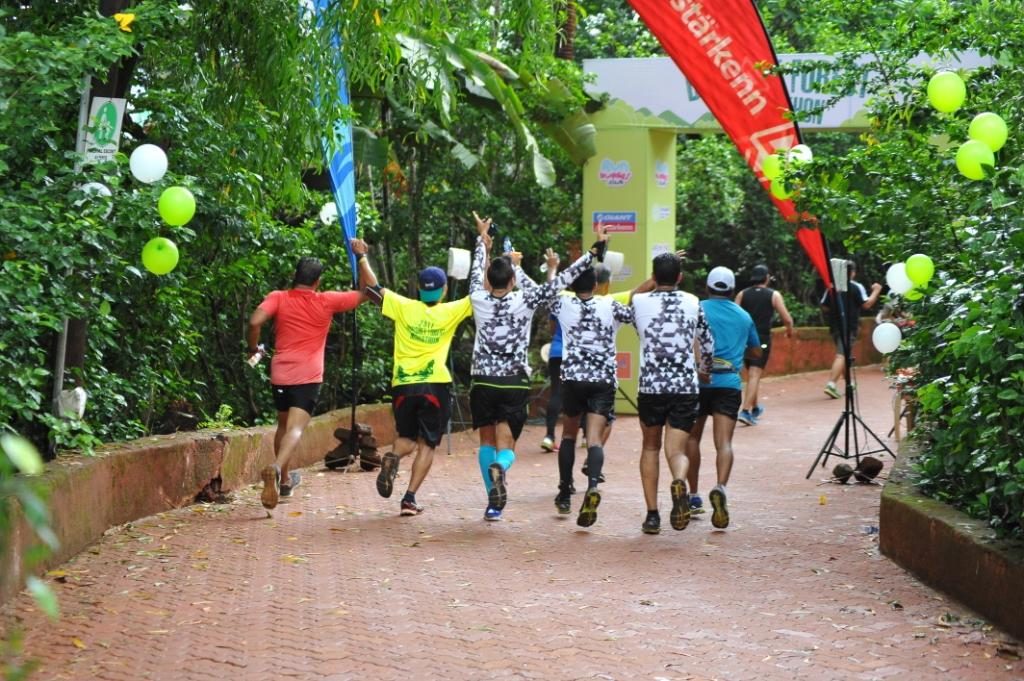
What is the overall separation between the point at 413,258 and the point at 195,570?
33.5 ft

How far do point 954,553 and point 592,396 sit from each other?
3.40 metres

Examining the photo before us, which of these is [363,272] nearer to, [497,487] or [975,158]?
[497,487]

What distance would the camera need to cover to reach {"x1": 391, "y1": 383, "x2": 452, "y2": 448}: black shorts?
10.3 m

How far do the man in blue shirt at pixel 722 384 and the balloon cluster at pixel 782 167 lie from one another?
30.2 inches

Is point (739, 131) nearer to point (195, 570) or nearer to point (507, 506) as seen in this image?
point (507, 506)

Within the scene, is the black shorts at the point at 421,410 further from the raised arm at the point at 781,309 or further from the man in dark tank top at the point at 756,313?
the man in dark tank top at the point at 756,313

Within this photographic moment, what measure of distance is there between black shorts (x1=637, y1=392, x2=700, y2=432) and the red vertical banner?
244 centimetres

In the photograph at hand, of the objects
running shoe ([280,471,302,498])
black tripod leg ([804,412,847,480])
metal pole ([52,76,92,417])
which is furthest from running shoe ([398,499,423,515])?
black tripod leg ([804,412,847,480])

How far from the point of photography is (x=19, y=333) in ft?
25.6

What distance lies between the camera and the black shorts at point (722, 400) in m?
10.2

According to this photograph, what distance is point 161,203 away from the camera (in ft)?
27.5

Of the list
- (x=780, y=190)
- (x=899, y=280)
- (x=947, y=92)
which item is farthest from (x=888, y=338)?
(x=947, y=92)

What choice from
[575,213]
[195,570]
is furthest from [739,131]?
[575,213]

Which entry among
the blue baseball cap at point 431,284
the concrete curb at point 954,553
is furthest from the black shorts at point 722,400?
the blue baseball cap at point 431,284
